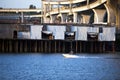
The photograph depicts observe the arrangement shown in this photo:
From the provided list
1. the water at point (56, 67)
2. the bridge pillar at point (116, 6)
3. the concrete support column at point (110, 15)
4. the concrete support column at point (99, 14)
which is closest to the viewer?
the water at point (56, 67)

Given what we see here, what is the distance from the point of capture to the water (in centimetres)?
7675

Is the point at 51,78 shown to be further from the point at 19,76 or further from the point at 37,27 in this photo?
the point at 37,27

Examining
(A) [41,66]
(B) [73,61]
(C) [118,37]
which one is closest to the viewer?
(A) [41,66]

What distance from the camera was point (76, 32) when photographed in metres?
134

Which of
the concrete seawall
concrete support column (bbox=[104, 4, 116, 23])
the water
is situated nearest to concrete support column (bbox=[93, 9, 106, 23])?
concrete support column (bbox=[104, 4, 116, 23])

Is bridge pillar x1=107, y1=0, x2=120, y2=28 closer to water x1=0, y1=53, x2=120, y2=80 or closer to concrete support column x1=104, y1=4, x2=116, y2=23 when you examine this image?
concrete support column x1=104, y1=4, x2=116, y2=23

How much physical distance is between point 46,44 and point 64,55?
926cm

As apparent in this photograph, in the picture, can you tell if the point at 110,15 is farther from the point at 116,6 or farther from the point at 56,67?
the point at 56,67

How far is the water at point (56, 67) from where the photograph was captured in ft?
252

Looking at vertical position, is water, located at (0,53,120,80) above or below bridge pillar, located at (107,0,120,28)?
below

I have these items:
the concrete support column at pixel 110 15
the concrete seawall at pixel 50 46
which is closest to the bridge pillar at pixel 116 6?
the concrete support column at pixel 110 15

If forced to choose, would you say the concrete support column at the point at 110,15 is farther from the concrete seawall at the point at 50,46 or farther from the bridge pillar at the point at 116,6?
the concrete seawall at the point at 50,46

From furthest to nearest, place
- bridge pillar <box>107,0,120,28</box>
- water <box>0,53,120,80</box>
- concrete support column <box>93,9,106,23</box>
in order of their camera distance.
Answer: concrete support column <box>93,9,106,23</box> < bridge pillar <box>107,0,120,28</box> < water <box>0,53,120,80</box>

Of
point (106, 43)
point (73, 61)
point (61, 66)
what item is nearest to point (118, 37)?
point (106, 43)
